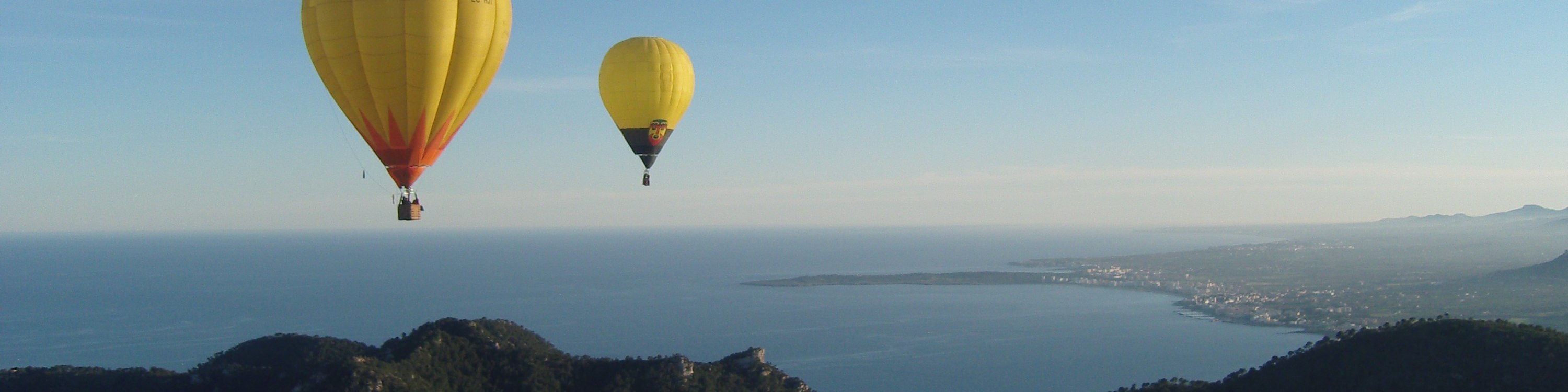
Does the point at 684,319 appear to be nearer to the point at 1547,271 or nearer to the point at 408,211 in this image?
the point at 408,211

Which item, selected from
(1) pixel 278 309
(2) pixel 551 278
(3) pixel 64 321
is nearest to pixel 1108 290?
(2) pixel 551 278

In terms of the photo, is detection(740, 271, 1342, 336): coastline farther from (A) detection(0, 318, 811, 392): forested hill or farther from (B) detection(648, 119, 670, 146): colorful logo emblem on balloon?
(B) detection(648, 119, 670, 146): colorful logo emblem on balloon

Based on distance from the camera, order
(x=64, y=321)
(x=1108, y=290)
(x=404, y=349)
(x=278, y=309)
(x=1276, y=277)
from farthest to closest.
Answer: (x=1276, y=277) < (x=1108, y=290) < (x=278, y=309) < (x=64, y=321) < (x=404, y=349)

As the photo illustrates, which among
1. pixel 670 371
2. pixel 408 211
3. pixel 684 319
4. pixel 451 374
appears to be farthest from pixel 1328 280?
pixel 408 211

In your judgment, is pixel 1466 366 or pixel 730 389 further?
pixel 730 389

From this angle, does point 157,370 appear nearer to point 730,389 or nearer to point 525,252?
point 730,389

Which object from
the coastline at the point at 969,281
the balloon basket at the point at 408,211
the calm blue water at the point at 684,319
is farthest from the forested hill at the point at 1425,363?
the coastline at the point at 969,281
